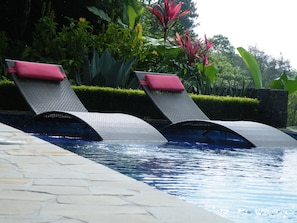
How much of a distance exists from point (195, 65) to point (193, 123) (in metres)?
5.33

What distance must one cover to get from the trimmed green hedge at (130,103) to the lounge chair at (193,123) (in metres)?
0.47

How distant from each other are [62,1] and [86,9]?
716mm

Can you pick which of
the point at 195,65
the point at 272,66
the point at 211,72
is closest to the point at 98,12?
the point at 195,65

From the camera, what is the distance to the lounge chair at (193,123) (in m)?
8.60

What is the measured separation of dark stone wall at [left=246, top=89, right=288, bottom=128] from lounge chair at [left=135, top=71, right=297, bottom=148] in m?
2.22

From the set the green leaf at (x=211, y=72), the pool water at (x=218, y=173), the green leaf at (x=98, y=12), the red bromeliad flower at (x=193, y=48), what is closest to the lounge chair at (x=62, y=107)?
the pool water at (x=218, y=173)

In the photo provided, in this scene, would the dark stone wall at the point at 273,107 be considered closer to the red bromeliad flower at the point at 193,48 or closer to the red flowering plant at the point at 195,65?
the red flowering plant at the point at 195,65

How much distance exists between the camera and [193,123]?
8.87m

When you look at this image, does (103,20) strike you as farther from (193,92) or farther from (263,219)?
(263,219)

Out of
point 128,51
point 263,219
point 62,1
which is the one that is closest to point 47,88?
point 128,51

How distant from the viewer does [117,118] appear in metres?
8.44

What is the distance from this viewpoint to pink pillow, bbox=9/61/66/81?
31.6ft

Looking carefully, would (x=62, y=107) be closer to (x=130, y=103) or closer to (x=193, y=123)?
(x=193, y=123)

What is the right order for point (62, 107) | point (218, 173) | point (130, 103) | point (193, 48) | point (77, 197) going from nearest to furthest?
point (77, 197), point (218, 173), point (62, 107), point (130, 103), point (193, 48)
